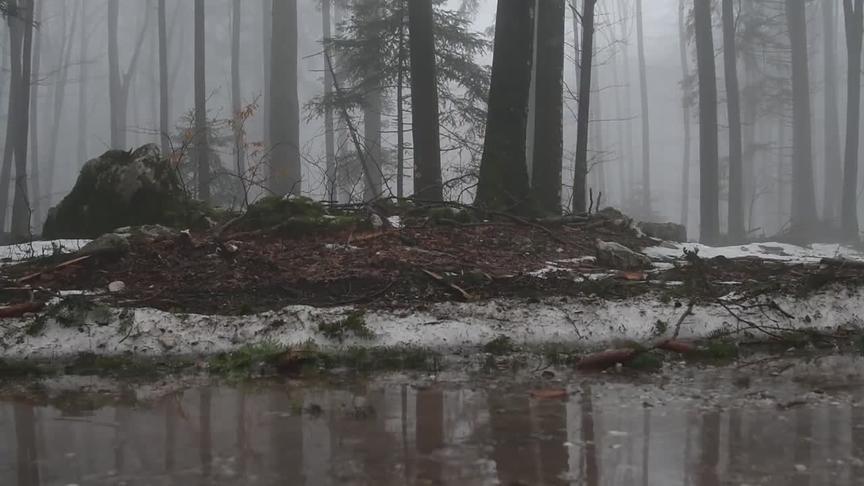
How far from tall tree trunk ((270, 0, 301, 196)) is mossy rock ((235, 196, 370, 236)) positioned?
9476mm

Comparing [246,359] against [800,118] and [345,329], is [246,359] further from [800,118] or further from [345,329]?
[800,118]

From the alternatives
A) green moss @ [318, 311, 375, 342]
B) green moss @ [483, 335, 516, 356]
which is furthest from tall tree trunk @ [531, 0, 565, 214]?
green moss @ [318, 311, 375, 342]

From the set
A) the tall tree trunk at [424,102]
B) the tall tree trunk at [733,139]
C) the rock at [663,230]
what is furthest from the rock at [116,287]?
the tall tree trunk at [733,139]

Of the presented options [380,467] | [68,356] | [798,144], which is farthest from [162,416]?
[798,144]

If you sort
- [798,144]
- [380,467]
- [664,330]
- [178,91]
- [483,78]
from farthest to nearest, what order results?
[178,91]
[798,144]
[483,78]
[664,330]
[380,467]

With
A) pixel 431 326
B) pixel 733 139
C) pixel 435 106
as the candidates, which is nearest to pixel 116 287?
pixel 431 326

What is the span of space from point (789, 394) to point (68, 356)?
427cm

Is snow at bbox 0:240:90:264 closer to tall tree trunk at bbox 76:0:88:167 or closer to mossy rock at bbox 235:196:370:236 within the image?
mossy rock at bbox 235:196:370:236

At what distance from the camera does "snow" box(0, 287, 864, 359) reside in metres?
4.09

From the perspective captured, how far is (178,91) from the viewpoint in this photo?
54344mm

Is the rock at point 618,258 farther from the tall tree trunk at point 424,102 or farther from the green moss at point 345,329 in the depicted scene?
the tall tree trunk at point 424,102

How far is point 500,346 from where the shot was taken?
4137 millimetres

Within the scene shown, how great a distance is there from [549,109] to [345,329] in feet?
21.8

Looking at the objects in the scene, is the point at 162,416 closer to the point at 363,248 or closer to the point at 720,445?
the point at 720,445
